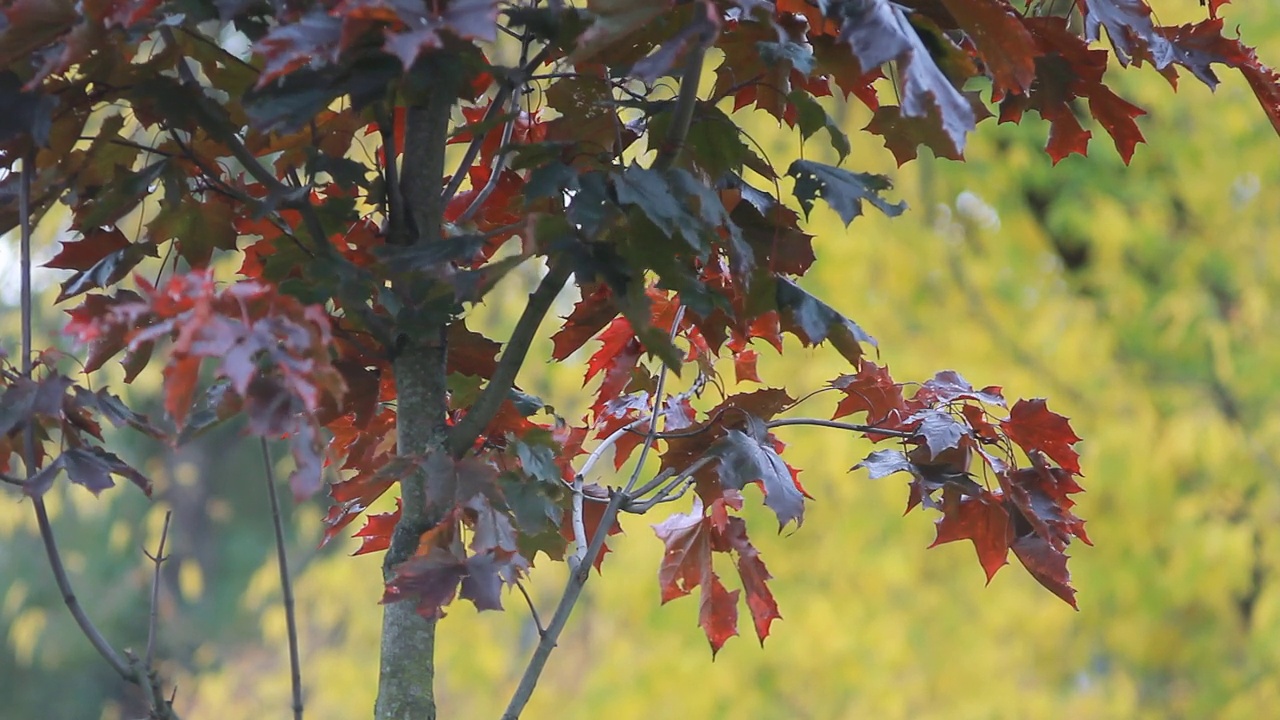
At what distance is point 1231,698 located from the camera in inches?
109

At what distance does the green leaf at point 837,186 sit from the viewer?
78 cm

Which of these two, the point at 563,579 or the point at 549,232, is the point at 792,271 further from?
the point at 563,579

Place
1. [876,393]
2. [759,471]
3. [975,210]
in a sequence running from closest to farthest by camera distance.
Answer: [759,471]
[876,393]
[975,210]

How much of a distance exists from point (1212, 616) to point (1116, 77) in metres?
1.24

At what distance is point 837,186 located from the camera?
0.79m

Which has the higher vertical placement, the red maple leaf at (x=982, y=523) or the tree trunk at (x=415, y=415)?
the tree trunk at (x=415, y=415)

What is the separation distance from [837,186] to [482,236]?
0.74 ft

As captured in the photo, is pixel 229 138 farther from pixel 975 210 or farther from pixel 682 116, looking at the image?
pixel 975 210

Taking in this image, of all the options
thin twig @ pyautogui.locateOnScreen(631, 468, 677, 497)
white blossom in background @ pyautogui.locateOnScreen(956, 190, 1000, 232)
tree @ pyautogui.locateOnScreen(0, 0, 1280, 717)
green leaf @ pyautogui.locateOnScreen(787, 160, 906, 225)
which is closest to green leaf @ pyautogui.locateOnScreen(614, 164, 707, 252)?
tree @ pyautogui.locateOnScreen(0, 0, 1280, 717)

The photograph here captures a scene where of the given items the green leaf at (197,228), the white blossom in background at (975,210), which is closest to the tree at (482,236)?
the green leaf at (197,228)

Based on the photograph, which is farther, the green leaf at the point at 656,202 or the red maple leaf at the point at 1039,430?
the red maple leaf at the point at 1039,430

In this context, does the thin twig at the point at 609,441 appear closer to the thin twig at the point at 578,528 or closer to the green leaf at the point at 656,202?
the thin twig at the point at 578,528

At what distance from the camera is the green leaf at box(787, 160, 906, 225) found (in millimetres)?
778

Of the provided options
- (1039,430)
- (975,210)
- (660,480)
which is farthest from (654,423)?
(975,210)
